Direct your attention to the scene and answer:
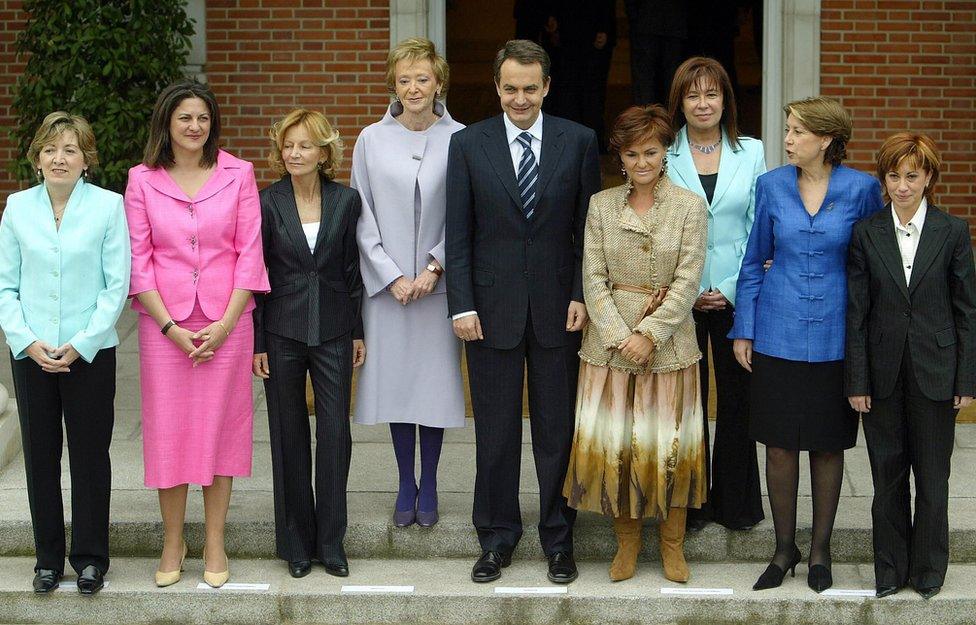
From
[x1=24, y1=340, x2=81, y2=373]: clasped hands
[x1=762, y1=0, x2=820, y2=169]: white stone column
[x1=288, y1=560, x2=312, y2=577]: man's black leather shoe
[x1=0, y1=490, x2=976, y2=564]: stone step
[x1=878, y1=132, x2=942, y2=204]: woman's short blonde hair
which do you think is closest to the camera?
[x1=878, y1=132, x2=942, y2=204]: woman's short blonde hair

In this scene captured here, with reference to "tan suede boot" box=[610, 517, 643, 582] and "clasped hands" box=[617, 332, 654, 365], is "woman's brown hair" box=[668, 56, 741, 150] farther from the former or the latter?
"tan suede boot" box=[610, 517, 643, 582]

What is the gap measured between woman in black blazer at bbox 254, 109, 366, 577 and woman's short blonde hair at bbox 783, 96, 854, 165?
5.55 feet

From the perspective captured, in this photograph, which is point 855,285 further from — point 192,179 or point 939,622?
point 192,179

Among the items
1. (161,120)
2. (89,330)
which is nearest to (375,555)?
(89,330)

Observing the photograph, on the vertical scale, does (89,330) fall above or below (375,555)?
above

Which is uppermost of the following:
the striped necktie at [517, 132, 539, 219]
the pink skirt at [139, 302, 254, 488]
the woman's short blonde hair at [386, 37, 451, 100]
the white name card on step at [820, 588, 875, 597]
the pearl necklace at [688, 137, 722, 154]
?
the woman's short blonde hair at [386, 37, 451, 100]

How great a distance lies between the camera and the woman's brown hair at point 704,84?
562 cm

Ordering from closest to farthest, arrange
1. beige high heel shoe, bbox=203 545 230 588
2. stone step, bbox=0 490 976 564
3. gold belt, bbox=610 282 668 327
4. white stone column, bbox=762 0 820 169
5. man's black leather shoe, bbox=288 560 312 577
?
gold belt, bbox=610 282 668 327, beige high heel shoe, bbox=203 545 230 588, man's black leather shoe, bbox=288 560 312 577, stone step, bbox=0 490 976 564, white stone column, bbox=762 0 820 169

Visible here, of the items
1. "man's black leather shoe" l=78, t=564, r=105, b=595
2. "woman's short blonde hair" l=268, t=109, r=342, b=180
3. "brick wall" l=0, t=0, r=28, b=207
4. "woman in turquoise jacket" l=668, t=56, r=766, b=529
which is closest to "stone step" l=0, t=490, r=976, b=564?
"woman in turquoise jacket" l=668, t=56, r=766, b=529

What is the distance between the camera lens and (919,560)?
5.52m

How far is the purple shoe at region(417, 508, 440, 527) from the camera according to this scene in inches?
237

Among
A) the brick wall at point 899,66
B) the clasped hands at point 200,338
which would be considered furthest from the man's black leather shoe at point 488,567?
the brick wall at point 899,66

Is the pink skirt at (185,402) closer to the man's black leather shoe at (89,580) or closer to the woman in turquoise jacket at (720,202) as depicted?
the man's black leather shoe at (89,580)

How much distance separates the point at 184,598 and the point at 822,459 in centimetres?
241
